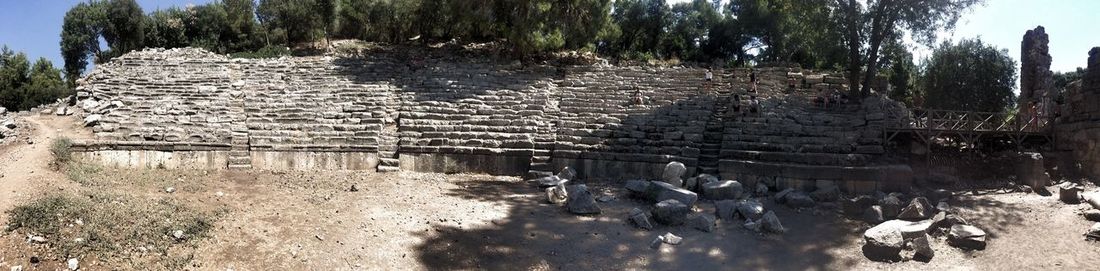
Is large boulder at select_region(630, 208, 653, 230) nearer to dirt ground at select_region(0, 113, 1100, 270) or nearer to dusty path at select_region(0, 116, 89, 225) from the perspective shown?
dirt ground at select_region(0, 113, 1100, 270)

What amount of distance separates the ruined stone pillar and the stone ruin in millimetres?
5377

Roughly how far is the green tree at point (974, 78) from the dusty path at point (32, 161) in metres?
31.2

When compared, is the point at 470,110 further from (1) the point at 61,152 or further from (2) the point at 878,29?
(2) the point at 878,29

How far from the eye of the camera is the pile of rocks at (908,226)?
8938 millimetres

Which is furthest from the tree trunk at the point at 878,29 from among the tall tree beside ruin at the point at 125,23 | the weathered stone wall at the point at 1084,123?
the tall tree beside ruin at the point at 125,23

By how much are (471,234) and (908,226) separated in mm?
6495

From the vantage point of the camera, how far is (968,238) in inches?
366

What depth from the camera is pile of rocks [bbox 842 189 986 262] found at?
8938mm

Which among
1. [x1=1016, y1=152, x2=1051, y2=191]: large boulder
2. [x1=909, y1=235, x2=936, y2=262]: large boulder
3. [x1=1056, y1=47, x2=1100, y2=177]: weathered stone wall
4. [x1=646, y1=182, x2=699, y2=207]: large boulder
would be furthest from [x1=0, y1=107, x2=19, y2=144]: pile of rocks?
[x1=1056, y1=47, x2=1100, y2=177]: weathered stone wall

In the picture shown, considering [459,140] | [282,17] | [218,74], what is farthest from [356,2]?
[459,140]

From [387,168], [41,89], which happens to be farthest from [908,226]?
[41,89]

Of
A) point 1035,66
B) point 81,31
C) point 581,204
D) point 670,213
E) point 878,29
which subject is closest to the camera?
point 670,213

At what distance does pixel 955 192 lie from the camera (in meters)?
12.4

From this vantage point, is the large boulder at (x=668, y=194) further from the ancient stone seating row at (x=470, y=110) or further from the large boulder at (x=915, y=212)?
the ancient stone seating row at (x=470, y=110)
